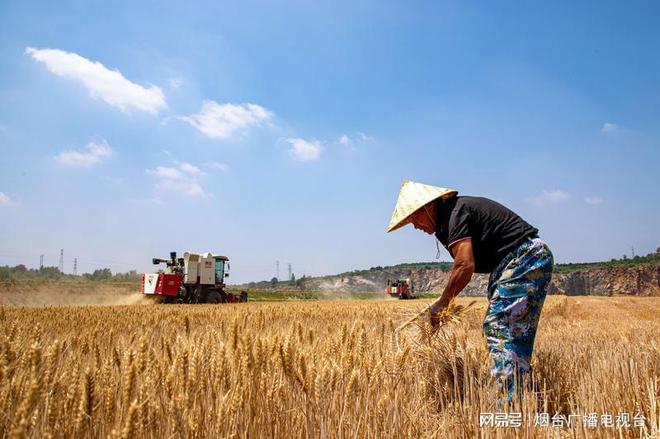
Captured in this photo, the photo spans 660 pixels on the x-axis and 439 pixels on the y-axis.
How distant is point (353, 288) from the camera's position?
10625 cm

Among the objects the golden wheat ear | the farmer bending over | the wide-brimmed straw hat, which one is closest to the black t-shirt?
the farmer bending over

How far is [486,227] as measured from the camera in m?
3.07

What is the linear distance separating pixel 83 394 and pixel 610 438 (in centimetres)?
223

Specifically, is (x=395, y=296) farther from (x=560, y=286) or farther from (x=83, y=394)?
(x=560, y=286)

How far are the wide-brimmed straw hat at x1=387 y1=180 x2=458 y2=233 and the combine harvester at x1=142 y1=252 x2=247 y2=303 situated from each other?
59.6ft

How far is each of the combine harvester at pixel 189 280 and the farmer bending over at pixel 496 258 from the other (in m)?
18.4

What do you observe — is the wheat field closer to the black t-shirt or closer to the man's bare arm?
the man's bare arm

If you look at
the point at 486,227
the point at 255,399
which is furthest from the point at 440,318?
the point at 255,399

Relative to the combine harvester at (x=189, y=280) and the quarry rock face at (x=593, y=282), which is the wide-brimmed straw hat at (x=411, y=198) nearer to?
the combine harvester at (x=189, y=280)

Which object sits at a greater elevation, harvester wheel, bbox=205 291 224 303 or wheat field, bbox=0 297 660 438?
wheat field, bbox=0 297 660 438

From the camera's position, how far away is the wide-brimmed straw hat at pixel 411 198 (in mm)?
3119

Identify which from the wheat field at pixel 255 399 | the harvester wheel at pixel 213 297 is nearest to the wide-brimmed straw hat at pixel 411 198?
the wheat field at pixel 255 399

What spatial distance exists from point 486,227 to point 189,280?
64.0 feet

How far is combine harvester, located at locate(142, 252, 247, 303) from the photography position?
1962 centimetres
